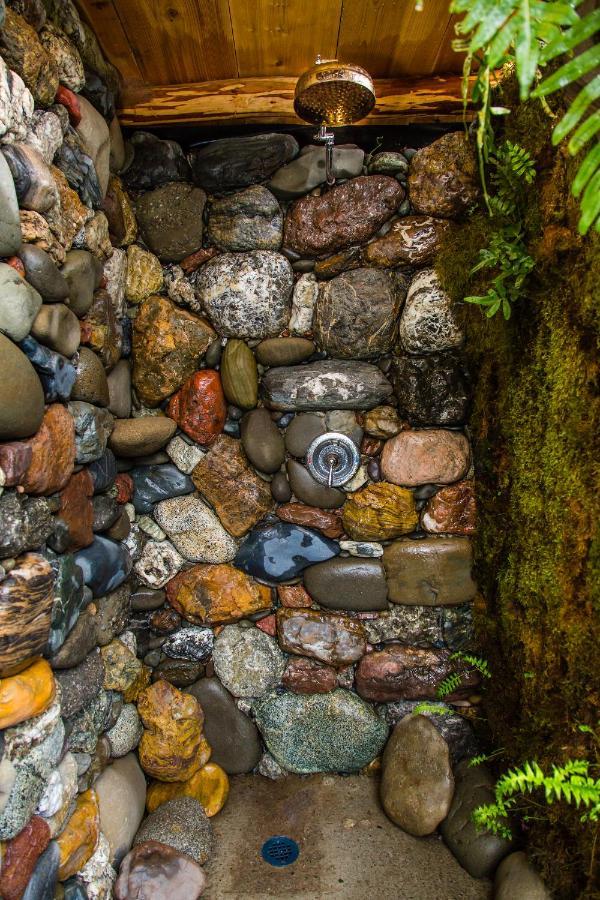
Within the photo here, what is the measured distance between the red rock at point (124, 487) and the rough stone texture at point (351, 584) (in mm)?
902

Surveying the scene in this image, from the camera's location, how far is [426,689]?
2.74m

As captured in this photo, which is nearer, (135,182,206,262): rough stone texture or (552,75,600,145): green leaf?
(552,75,600,145): green leaf

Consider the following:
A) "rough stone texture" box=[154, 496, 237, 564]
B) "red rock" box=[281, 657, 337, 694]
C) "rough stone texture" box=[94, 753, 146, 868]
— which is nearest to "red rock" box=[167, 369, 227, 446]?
"rough stone texture" box=[154, 496, 237, 564]

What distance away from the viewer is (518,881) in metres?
2.05

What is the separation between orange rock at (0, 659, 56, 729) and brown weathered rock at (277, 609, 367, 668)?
45.8 inches

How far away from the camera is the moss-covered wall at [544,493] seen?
1896 mm

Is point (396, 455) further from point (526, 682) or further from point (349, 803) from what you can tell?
point (349, 803)

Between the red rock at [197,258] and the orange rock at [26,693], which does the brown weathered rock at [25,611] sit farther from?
the red rock at [197,258]

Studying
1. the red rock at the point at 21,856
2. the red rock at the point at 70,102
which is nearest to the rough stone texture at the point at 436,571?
the red rock at the point at 21,856

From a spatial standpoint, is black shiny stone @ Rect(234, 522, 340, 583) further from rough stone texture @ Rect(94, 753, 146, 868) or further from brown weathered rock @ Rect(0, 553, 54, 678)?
brown weathered rock @ Rect(0, 553, 54, 678)

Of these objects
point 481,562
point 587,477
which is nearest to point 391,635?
point 481,562

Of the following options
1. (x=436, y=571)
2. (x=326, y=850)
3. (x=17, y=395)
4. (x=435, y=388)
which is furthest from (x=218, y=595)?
(x=17, y=395)

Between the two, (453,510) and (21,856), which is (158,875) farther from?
(453,510)

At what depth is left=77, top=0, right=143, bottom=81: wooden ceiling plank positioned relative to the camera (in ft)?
7.24
